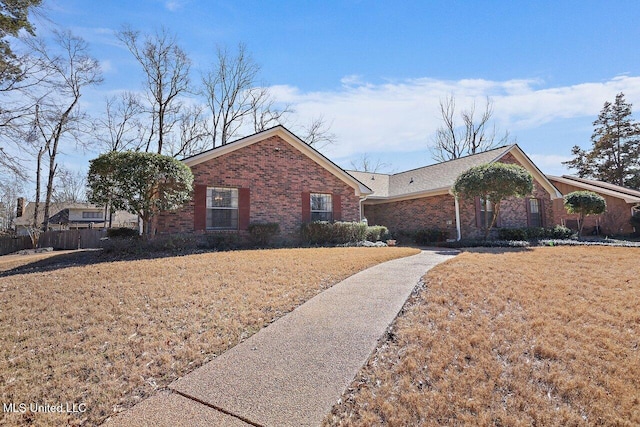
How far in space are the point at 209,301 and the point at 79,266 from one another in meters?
5.15

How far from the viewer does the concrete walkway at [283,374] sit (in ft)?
9.46

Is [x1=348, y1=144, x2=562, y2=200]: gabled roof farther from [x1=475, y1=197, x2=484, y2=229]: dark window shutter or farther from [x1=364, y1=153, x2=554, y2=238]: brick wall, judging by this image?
[x1=475, y1=197, x2=484, y2=229]: dark window shutter

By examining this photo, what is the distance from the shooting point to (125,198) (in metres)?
10.2

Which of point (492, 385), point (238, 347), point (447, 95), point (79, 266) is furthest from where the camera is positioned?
point (447, 95)

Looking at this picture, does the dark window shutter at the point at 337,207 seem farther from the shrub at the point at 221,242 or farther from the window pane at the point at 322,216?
the shrub at the point at 221,242

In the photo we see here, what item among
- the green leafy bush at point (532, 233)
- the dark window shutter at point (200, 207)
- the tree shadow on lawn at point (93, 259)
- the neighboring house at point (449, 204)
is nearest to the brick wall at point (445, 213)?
the neighboring house at point (449, 204)

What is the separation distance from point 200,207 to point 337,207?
610 cm

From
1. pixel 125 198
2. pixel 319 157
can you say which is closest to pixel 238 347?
pixel 125 198

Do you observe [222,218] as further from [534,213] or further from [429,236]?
[534,213]

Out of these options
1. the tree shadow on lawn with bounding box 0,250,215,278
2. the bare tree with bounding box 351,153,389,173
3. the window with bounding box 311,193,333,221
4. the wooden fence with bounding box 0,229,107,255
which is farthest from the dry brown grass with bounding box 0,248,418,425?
the bare tree with bounding box 351,153,389,173

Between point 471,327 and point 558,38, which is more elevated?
point 558,38

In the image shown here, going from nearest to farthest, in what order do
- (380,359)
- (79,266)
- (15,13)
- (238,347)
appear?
(380,359)
(238,347)
(15,13)
(79,266)

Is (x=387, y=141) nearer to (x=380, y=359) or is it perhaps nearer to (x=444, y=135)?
(x=444, y=135)

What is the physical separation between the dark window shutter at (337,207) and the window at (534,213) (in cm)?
1103
